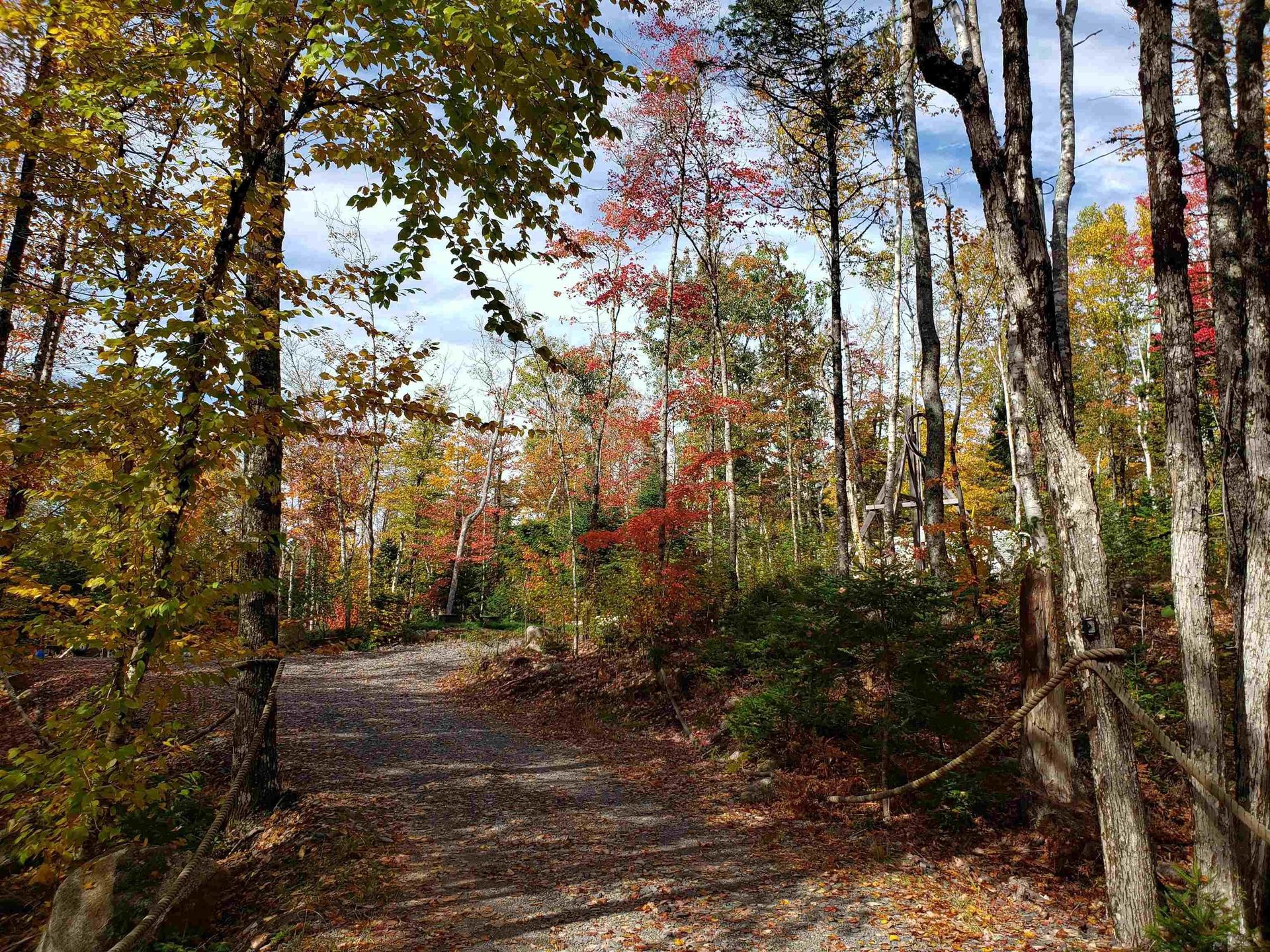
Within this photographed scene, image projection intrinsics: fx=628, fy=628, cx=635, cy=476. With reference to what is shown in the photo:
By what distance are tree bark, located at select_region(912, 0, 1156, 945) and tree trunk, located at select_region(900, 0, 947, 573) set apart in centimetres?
A: 558

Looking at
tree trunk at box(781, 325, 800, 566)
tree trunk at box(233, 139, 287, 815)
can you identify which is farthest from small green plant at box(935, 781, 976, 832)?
tree trunk at box(781, 325, 800, 566)

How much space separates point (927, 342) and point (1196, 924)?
7.85 meters

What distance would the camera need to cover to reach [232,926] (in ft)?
15.0

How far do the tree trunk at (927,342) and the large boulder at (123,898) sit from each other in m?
8.93

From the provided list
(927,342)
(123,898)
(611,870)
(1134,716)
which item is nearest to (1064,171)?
(927,342)

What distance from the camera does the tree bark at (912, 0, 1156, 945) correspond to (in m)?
3.59

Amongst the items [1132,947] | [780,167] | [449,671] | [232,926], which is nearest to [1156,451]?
[780,167]

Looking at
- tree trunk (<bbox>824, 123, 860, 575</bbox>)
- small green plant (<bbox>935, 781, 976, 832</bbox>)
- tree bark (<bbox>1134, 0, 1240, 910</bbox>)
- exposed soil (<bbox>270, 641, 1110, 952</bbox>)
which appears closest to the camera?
tree bark (<bbox>1134, 0, 1240, 910</bbox>)

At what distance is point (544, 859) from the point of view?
17.8ft

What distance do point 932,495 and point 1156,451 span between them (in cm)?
1179

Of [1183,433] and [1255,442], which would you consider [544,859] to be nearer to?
[1183,433]

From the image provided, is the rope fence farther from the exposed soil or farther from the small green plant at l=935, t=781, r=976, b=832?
the small green plant at l=935, t=781, r=976, b=832

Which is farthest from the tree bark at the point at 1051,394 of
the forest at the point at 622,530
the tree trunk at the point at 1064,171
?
the tree trunk at the point at 1064,171

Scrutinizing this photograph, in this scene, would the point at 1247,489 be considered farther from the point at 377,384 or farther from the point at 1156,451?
the point at 1156,451
